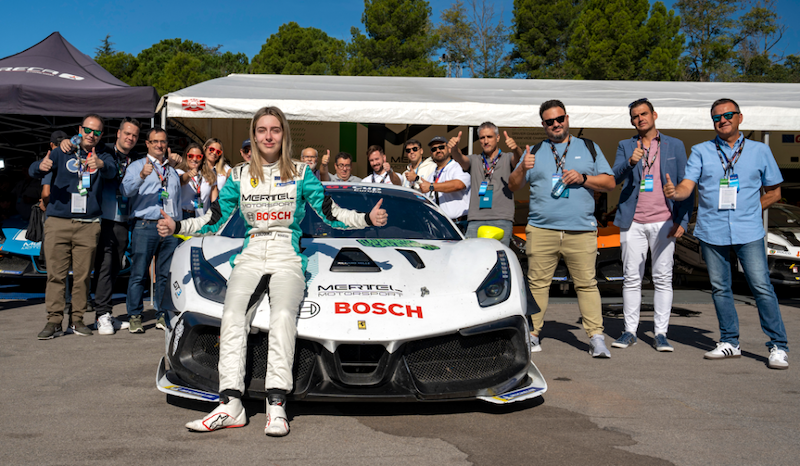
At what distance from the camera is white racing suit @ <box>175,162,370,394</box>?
9.52 ft

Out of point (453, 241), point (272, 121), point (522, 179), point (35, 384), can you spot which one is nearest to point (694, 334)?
point (522, 179)

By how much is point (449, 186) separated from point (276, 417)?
341cm

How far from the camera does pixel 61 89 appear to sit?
840cm

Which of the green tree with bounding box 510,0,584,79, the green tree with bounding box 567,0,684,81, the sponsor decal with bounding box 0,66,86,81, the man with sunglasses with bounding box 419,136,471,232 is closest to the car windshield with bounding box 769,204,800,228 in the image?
the man with sunglasses with bounding box 419,136,471,232

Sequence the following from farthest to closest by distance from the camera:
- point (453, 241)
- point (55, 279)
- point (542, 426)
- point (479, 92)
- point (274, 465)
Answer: point (479, 92) < point (55, 279) < point (453, 241) < point (542, 426) < point (274, 465)

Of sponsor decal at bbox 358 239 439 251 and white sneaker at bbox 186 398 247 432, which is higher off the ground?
sponsor decal at bbox 358 239 439 251

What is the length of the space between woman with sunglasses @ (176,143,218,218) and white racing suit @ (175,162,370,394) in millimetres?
3030

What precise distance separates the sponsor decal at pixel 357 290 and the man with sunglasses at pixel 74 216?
3009 millimetres

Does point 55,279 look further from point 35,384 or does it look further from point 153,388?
point 153,388

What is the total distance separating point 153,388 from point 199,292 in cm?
89

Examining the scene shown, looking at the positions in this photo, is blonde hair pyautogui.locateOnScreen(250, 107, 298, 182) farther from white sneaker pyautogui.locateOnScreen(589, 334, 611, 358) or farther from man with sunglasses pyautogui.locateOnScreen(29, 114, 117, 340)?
white sneaker pyautogui.locateOnScreen(589, 334, 611, 358)

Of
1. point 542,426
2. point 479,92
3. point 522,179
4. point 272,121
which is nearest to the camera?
point 542,426

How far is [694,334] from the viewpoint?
592 centimetres

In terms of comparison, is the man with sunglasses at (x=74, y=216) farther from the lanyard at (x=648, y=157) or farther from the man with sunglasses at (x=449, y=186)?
the lanyard at (x=648, y=157)
